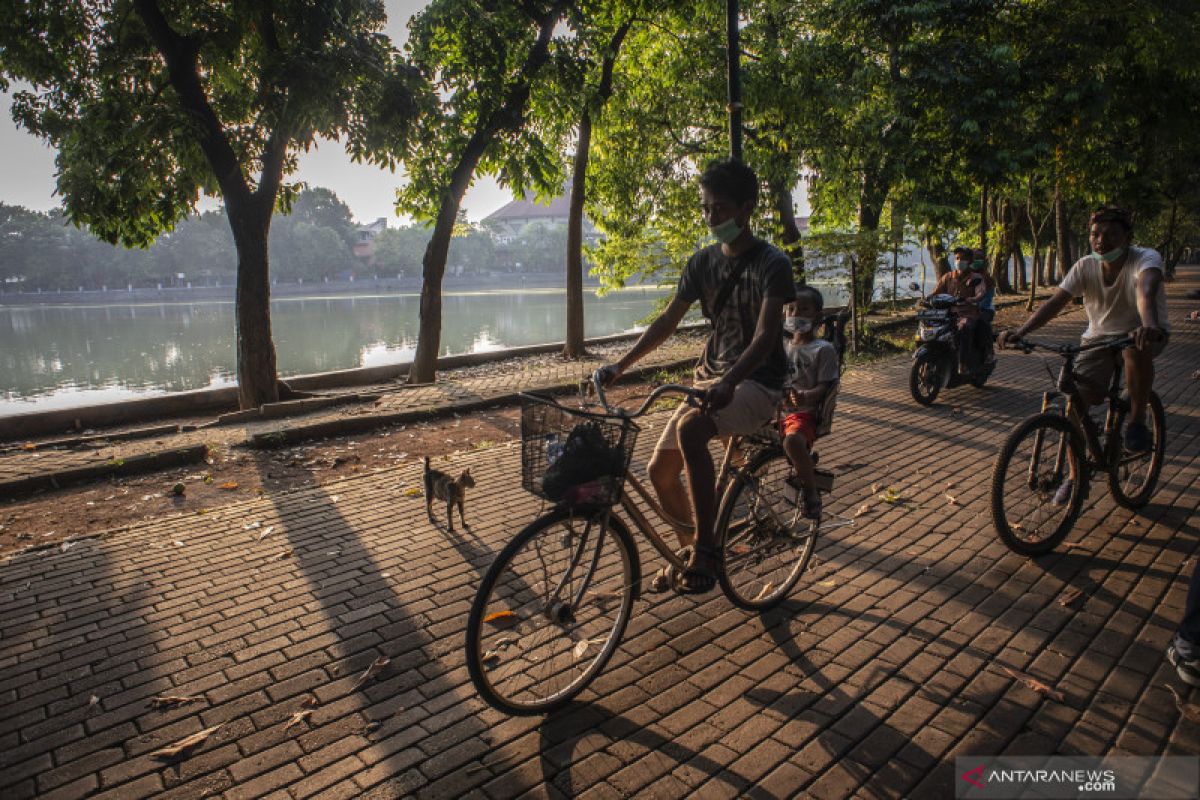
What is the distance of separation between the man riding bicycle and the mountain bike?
0.41 feet

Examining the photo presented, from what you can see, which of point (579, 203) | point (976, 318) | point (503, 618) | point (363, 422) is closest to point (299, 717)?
point (503, 618)

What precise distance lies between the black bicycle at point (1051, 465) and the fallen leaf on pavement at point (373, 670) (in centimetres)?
338

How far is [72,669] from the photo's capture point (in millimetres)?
3564

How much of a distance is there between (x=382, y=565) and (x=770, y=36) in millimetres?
18257

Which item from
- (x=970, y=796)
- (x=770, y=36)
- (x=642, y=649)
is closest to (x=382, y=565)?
(x=642, y=649)

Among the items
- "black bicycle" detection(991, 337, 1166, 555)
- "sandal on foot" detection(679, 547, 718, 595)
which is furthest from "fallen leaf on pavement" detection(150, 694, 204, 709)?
"black bicycle" detection(991, 337, 1166, 555)

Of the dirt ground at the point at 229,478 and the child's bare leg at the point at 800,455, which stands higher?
the child's bare leg at the point at 800,455

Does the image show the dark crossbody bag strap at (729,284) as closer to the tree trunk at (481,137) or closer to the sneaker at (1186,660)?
the sneaker at (1186,660)

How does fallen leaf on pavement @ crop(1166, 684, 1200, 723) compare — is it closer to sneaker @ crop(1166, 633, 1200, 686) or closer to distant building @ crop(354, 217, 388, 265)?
sneaker @ crop(1166, 633, 1200, 686)

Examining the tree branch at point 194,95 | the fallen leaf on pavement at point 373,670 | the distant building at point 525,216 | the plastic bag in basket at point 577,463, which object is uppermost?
the distant building at point 525,216

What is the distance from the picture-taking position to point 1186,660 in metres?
2.85

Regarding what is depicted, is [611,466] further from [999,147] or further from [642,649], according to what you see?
[999,147]

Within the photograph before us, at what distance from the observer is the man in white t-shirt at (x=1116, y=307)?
431 centimetres

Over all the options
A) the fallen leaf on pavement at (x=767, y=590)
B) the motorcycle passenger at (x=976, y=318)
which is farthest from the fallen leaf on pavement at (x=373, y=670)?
the motorcycle passenger at (x=976, y=318)
